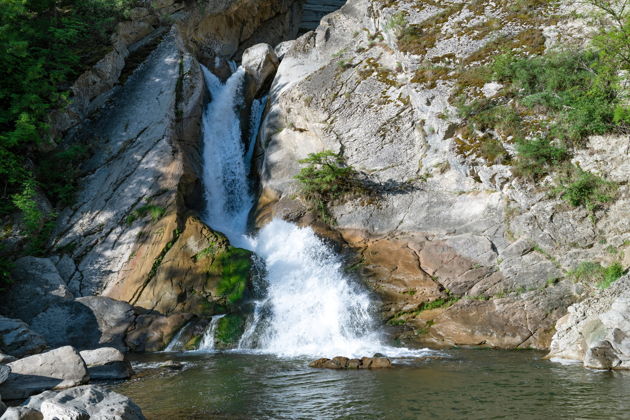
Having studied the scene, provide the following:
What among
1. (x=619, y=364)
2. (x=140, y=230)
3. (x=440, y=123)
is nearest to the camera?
(x=619, y=364)

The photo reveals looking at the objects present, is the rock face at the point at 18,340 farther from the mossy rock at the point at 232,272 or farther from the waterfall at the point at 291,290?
the mossy rock at the point at 232,272

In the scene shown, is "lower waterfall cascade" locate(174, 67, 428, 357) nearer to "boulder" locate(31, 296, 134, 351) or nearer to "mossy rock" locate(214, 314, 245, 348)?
"mossy rock" locate(214, 314, 245, 348)

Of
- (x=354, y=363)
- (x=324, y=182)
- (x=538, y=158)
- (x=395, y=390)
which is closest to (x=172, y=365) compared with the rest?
(x=354, y=363)


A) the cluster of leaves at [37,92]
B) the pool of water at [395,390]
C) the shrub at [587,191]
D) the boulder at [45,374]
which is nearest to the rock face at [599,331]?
the pool of water at [395,390]

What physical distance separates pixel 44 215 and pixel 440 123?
507 inches

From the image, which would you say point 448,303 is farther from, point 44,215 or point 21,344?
point 44,215

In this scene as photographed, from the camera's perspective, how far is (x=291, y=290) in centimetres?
1436

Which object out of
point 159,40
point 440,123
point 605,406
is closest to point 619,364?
point 605,406

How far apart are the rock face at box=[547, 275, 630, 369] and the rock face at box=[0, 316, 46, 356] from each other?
1085 cm

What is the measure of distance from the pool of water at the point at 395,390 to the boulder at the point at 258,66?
15269 mm

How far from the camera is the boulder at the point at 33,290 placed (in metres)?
13.8

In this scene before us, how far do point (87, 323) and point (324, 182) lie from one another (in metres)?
7.80

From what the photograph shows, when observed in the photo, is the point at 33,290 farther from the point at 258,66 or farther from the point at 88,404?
the point at 258,66

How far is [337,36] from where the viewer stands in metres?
21.0
